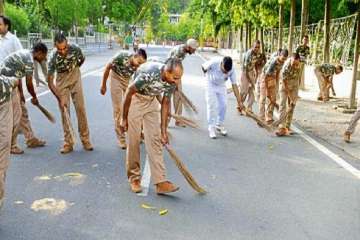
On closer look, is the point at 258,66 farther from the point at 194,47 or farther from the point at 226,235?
the point at 226,235

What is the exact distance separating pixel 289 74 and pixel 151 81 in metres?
4.47

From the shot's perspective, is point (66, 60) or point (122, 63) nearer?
point (66, 60)

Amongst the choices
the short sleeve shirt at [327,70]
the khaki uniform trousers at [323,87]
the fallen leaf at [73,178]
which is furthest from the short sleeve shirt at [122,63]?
the khaki uniform trousers at [323,87]

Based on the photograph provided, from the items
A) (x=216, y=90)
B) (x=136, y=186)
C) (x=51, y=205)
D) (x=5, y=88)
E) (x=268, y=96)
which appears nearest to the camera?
(x=5, y=88)

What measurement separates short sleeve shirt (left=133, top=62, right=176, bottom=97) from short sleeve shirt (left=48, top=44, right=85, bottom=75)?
7.09ft

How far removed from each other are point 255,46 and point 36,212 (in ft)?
24.9

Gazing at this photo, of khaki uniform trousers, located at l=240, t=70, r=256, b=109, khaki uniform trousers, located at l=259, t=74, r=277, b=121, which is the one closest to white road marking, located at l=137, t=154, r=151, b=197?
khaki uniform trousers, located at l=259, t=74, r=277, b=121

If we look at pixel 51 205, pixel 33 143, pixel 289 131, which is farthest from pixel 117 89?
pixel 289 131

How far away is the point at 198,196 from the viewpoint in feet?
18.4

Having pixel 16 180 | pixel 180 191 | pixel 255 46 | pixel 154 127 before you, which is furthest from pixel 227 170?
Result: pixel 255 46

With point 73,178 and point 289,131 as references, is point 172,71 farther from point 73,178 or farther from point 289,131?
point 289,131

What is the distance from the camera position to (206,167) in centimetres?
684

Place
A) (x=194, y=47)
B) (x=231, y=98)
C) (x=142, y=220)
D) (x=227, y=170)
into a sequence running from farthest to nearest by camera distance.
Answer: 1. (x=231, y=98)
2. (x=194, y=47)
3. (x=227, y=170)
4. (x=142, y=220)

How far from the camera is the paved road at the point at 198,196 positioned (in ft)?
15.1
